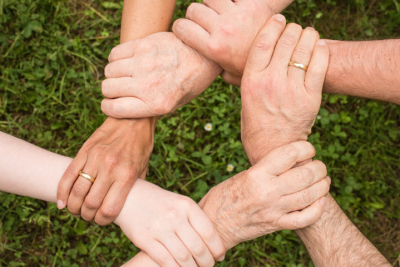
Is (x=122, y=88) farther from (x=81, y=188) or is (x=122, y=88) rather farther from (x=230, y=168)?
(x=230, y=168)

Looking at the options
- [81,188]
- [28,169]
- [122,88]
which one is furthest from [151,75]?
A: [28,169]

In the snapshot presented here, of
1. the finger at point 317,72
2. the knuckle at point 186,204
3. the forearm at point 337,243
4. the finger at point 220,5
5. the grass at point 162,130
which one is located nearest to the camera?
the forearm at point 337,243

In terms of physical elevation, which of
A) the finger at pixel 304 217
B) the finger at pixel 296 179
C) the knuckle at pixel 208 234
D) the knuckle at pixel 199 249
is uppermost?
the finger at pixel 296 179

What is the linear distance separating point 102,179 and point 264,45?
1.28 metres

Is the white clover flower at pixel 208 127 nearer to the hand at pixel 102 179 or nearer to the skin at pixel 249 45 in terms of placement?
the skin at pixel 249 45

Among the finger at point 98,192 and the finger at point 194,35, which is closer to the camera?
the finger at point 98,192

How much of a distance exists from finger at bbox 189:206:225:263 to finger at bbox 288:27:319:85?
1.01 m

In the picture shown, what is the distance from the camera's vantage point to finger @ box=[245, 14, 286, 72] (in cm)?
206

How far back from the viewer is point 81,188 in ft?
6.81

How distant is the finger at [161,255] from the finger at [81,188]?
521mm

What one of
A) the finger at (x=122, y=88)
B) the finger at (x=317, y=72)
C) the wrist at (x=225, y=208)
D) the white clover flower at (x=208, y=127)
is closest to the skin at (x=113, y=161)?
the finger at (x=122, y=88)

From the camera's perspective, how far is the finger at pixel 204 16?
220 centimetres

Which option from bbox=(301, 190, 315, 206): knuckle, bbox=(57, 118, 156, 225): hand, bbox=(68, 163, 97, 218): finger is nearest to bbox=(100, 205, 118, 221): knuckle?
bbox=(57, 118, 156, 225): hand

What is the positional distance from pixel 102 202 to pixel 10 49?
2.28 m
